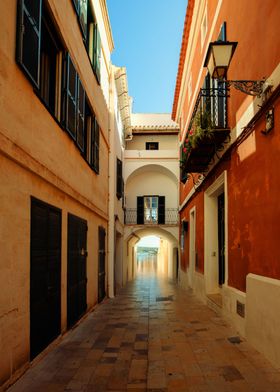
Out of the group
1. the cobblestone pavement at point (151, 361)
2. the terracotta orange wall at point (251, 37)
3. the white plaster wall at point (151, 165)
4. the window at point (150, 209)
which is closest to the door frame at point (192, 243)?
the cobblestone pavement at point (151, 361)

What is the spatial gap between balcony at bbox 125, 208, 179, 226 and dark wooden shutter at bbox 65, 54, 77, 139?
57.2 feet

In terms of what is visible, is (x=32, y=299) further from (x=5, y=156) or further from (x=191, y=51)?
(x=191, y=51)

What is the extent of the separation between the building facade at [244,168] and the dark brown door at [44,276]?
3.09m

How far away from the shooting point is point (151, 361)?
226 inches

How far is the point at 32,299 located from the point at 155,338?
280 cm

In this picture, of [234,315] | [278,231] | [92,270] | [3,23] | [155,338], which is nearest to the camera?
[3,23]

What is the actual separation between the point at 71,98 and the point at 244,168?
3.40m

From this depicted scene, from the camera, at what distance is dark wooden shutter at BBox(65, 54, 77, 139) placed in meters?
7.46

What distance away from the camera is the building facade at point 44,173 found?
4.58 m

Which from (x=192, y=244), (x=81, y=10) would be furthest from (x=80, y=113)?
(x=192, y=244)

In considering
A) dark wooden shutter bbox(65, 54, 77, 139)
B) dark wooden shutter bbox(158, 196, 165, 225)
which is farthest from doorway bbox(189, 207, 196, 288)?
dark wooden shutter bbox(158, 196, 165, 225)

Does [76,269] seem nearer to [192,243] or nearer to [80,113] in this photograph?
[80,113]

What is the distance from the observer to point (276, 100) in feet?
18.5

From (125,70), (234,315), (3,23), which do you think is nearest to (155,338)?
(234,315)
